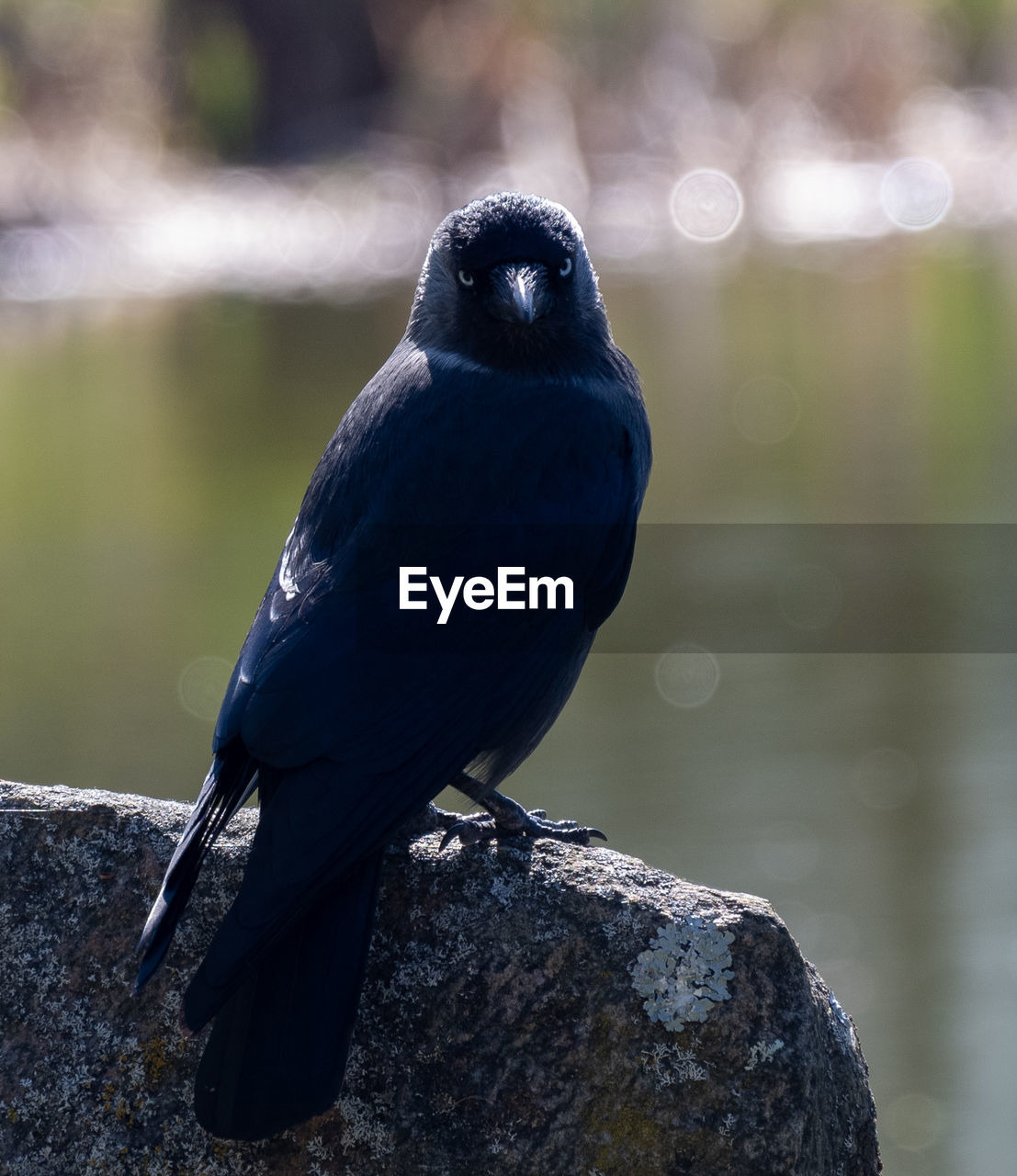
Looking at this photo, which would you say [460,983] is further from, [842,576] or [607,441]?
[842,576]

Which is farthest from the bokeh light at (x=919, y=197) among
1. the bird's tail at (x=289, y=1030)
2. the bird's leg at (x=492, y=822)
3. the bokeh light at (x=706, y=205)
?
the bird's tail at (x=289, y=1030)

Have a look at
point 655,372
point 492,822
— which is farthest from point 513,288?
point 655,372

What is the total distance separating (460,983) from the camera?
2510 mm

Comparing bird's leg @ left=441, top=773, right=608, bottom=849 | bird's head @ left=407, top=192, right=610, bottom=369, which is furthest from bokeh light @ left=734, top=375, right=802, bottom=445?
bird's leg @ left=441, top=773, right=608, bottom=849

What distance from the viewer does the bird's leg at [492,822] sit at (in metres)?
2.79

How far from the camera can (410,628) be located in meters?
2.80

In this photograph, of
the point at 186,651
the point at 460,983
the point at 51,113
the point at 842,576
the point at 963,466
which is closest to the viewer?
the point at 460,983

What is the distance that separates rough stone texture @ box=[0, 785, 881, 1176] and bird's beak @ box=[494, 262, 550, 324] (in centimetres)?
106

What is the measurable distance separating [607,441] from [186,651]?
7.02m

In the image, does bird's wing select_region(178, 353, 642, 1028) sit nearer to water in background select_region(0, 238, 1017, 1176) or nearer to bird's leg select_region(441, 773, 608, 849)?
bird's leg select_region(441, 773, 608, 849)

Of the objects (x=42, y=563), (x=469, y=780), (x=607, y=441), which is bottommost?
(x=42, y=563)

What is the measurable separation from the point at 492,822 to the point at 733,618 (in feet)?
26.2

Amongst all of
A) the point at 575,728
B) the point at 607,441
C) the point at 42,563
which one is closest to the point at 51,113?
the point at 42,563

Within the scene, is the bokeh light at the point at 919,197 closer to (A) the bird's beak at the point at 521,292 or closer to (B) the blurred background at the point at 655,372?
(B) the blurred background at the point at 655,372
